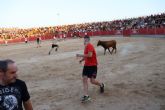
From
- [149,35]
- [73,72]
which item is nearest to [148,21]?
[149,35]

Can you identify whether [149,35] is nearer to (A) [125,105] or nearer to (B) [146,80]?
(B) [146,80]

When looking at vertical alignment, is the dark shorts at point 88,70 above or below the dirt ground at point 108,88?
above

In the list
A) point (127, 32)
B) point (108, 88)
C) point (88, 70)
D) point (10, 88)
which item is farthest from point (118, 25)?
point (10, 88)

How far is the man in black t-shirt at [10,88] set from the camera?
12.3ft

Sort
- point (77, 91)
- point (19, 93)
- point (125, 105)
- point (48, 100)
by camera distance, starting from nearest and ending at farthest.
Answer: point (19, 93) < point (125, 105) < point (48, 100) < point (77, 91)

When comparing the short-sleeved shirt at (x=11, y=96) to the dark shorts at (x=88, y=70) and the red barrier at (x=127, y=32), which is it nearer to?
the dark shorts at (x=88, y=70)

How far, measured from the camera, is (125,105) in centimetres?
895

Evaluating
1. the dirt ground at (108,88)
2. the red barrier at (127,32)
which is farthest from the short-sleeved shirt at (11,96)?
the red barrier at (127,32)

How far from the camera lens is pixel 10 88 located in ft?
12.6

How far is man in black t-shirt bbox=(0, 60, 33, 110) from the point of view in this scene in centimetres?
375

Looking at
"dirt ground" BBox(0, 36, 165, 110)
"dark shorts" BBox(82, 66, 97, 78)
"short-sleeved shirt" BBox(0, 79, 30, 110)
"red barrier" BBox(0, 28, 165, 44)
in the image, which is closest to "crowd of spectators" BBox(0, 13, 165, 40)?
"red barrier" BBox(0, 28, 165, 44)

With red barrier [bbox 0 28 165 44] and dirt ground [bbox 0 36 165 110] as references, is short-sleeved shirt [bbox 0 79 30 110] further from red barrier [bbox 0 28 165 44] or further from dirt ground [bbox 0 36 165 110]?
red barrier [bbox 0 28 165 44]

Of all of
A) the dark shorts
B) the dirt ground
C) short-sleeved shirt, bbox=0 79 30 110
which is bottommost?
the dirt ground

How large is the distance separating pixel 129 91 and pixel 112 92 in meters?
0.46
